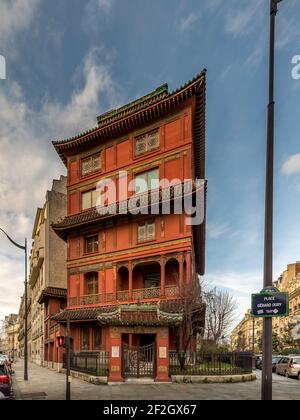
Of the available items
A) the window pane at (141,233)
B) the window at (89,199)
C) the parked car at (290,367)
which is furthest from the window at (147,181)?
the parked car at (290,367)

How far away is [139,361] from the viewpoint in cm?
2223

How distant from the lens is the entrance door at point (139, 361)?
2202 centimetres

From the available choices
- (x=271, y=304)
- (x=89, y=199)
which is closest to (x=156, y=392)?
(x=271, y=304)

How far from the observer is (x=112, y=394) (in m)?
18.0

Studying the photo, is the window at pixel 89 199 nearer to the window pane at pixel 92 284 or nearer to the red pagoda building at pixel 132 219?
the red pagoda building at pixel 132 219

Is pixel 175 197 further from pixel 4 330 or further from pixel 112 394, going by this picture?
pixel 4 330

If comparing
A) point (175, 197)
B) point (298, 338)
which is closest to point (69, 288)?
point (175, 197)

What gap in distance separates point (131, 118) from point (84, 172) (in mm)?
7481

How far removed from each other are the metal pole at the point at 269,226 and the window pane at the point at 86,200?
99.3 ft

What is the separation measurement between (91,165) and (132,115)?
6.76m

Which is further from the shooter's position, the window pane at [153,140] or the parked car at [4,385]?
the window pane at [153,140]

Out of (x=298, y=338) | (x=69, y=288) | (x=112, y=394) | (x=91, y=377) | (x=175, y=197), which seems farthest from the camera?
(x=298, y=338)

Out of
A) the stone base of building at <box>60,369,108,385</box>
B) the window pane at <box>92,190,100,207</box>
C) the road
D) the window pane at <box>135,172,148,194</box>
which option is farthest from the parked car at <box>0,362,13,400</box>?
the window pane at <box>92,190,100,207</box>

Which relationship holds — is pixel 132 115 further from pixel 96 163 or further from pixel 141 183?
pixel 96 163
